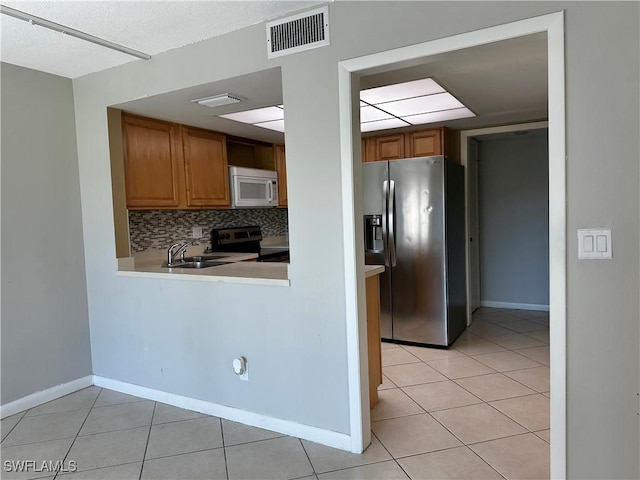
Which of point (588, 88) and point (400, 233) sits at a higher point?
point (588, 88)

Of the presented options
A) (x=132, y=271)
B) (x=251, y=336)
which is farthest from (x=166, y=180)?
(x=251, y=336)

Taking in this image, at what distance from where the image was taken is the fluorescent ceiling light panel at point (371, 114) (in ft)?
11.1

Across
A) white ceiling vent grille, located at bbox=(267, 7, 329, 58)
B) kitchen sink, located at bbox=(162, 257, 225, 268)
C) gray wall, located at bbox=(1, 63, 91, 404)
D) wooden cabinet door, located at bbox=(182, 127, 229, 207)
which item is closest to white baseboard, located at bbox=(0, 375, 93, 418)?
gray wall, located at bbox=(1, 63, 91, 404)

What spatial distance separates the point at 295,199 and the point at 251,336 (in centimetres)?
88

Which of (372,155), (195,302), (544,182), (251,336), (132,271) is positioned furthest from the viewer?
(544,182)

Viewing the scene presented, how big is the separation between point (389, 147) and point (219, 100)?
2.16m

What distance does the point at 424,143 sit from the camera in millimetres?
4355

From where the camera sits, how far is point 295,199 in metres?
2.36

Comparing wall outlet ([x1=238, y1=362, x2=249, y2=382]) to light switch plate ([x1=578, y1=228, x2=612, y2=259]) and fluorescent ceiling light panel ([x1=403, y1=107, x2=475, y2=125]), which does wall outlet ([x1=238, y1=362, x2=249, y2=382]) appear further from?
fluorescent ceiling light panel ([x1=403, y1=107, x2=475, y2=125])

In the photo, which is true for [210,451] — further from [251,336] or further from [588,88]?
[588,88]

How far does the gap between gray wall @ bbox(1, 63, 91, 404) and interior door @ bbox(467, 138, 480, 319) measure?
3777mm

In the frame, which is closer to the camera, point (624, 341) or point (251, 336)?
point (624, 341)

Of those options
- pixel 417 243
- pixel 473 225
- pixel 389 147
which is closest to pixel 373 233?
pixel 417 243

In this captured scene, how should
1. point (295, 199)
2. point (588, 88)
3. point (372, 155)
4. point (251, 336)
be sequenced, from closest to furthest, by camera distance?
1. point (588, 88)
2. point (295, 199)
3. point (251, 336)
4. point (372, 155)
